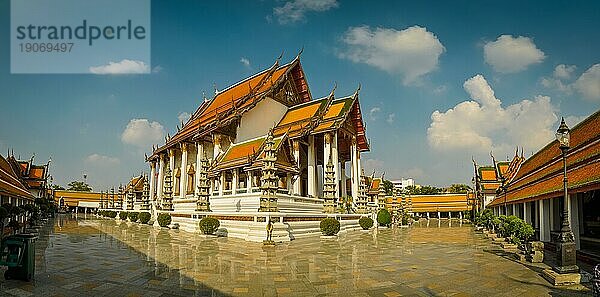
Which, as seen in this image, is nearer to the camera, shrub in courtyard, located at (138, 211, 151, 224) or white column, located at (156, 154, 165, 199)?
shrub in courtyard, located at (138, 211, 151, 224)

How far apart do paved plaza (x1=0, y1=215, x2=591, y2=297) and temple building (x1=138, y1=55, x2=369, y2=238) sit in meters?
8.37

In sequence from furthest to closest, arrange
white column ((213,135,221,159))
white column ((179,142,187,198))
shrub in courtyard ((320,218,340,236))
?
white column ((179,142,187,198))
white column ((213,135,221,159))
shrub in courtyard ((320,218,340,236))

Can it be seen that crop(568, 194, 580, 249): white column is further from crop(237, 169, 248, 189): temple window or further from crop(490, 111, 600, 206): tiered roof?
crop(237, 169, 248, 189): temple window

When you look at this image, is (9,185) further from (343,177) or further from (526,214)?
(343,177)

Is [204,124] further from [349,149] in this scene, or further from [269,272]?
[269,272]

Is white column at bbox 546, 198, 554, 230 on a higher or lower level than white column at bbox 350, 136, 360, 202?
lower

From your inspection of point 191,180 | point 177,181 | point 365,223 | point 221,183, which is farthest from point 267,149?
point 177,181

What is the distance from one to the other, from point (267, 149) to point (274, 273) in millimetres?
11311

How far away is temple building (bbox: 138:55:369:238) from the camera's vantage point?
83.3ft

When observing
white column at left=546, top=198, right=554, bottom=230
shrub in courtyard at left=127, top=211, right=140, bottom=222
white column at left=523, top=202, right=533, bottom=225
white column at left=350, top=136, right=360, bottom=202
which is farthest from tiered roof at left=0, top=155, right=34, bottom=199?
white column at left=523, top=202, right=533, bottom=225

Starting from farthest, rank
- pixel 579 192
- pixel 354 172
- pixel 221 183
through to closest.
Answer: pixel 354 172 → pixel 221 183 → pixel 579 192

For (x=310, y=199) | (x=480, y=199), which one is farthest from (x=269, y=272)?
(x=480, y=199)

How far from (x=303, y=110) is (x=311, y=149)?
394 centimetres

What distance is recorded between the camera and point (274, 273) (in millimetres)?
9953
